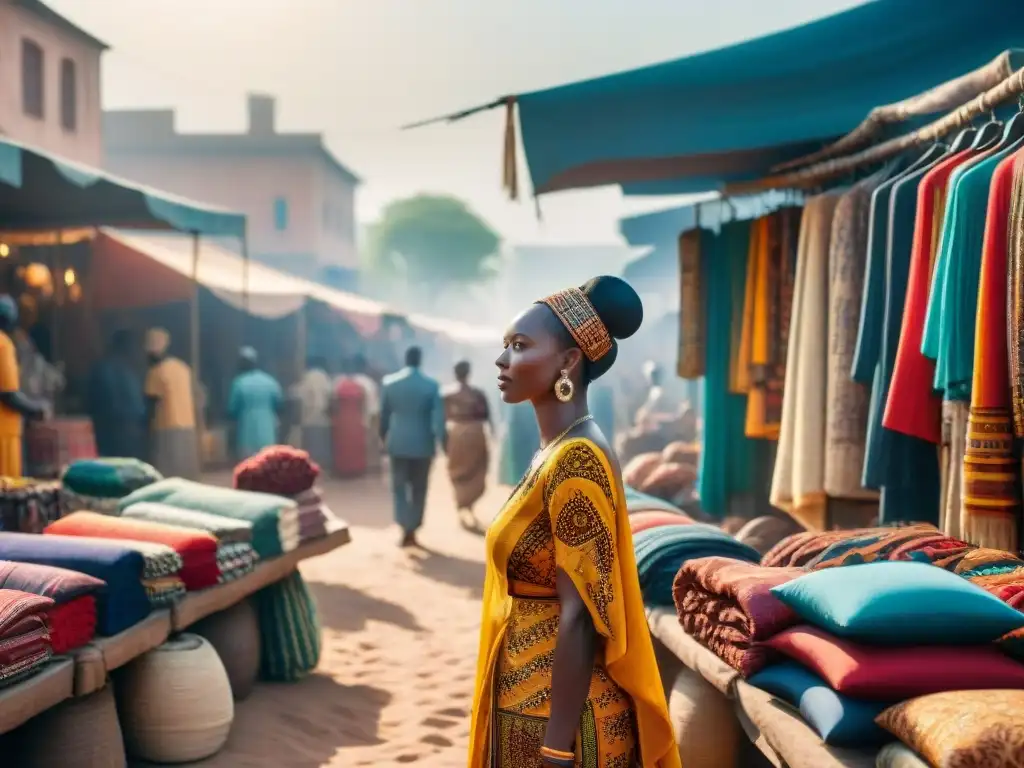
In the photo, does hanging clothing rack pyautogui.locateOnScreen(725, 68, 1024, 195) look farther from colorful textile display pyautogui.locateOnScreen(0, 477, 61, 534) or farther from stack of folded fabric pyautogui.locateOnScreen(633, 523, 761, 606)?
colorful textile display pyautogui.locateOnScreen(0, 477, 61, 534)

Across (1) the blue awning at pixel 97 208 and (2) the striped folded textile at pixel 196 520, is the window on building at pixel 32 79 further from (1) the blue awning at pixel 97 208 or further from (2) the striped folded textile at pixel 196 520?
(2) the striped folded textile at pixel 196 520

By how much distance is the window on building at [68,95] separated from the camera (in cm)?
1803

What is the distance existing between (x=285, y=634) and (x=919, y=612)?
13.2 feet

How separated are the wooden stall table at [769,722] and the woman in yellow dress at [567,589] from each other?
0.37 meters

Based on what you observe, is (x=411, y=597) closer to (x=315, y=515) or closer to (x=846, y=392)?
(x=315, y=515)

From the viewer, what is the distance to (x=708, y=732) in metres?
3.68

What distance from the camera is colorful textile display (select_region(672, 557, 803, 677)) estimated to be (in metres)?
3.16

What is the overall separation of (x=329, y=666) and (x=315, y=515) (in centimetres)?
88

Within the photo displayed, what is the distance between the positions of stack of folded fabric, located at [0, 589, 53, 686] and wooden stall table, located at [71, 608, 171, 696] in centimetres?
18

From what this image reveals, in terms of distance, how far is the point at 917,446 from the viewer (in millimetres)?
4137

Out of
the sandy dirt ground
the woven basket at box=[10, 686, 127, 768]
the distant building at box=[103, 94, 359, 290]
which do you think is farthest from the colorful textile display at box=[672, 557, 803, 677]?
the distant building at box=[103, 94, 359, 290]

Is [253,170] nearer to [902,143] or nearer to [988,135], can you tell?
[902,143]

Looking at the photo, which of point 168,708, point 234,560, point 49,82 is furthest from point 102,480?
point 49,82

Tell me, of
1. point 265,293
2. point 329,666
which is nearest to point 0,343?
point 329,666
